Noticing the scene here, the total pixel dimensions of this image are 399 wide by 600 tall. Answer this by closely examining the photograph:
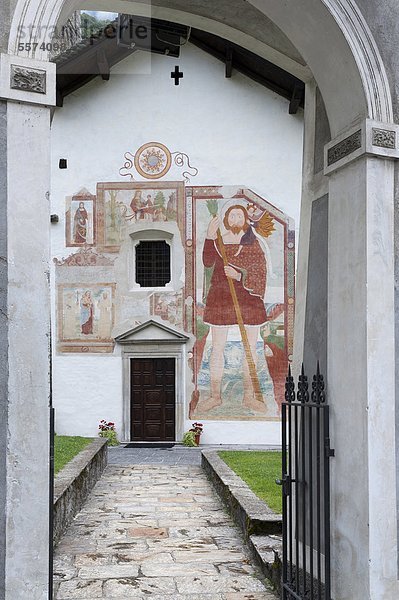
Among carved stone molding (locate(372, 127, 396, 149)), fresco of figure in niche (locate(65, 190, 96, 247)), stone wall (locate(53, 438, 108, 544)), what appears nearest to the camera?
carved stone molding (locate(372, 127, 396, 149))

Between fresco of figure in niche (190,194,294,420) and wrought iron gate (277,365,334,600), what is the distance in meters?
12.2

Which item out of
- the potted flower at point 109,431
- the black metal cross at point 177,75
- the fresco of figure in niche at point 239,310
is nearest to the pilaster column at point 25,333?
the potted flower at point 109,431

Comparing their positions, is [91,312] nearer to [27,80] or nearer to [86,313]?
[86,313]

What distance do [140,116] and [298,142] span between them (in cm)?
382

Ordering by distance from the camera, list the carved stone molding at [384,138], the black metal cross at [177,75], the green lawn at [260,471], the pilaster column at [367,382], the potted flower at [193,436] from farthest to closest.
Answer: the black metal cross at [177,75]
the potted flower at [193,436]
the green lawn at [260,471]
the carved stone molding at [384,138]
the pilaster column at [367,382]

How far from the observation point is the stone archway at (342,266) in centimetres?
309

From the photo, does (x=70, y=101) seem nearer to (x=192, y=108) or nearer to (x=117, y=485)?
(x=192, y=108)

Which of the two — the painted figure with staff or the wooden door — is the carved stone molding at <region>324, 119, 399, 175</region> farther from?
the wooden door

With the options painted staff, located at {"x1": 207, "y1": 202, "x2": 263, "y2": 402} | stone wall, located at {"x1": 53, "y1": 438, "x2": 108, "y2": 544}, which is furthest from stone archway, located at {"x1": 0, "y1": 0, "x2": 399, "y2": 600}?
painted staff, located at {"x1": 207, "y1": 202, "x2": 263, "y2": 402}

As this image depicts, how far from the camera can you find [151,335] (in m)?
17.5

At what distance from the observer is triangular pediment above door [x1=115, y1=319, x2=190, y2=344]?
56.7 feet

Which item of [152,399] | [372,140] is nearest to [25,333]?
[372,140]

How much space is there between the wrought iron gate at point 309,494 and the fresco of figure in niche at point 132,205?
1329 centimetres

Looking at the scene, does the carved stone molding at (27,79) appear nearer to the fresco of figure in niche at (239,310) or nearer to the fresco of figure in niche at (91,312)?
the fresco of figure in niche at (239,310)
